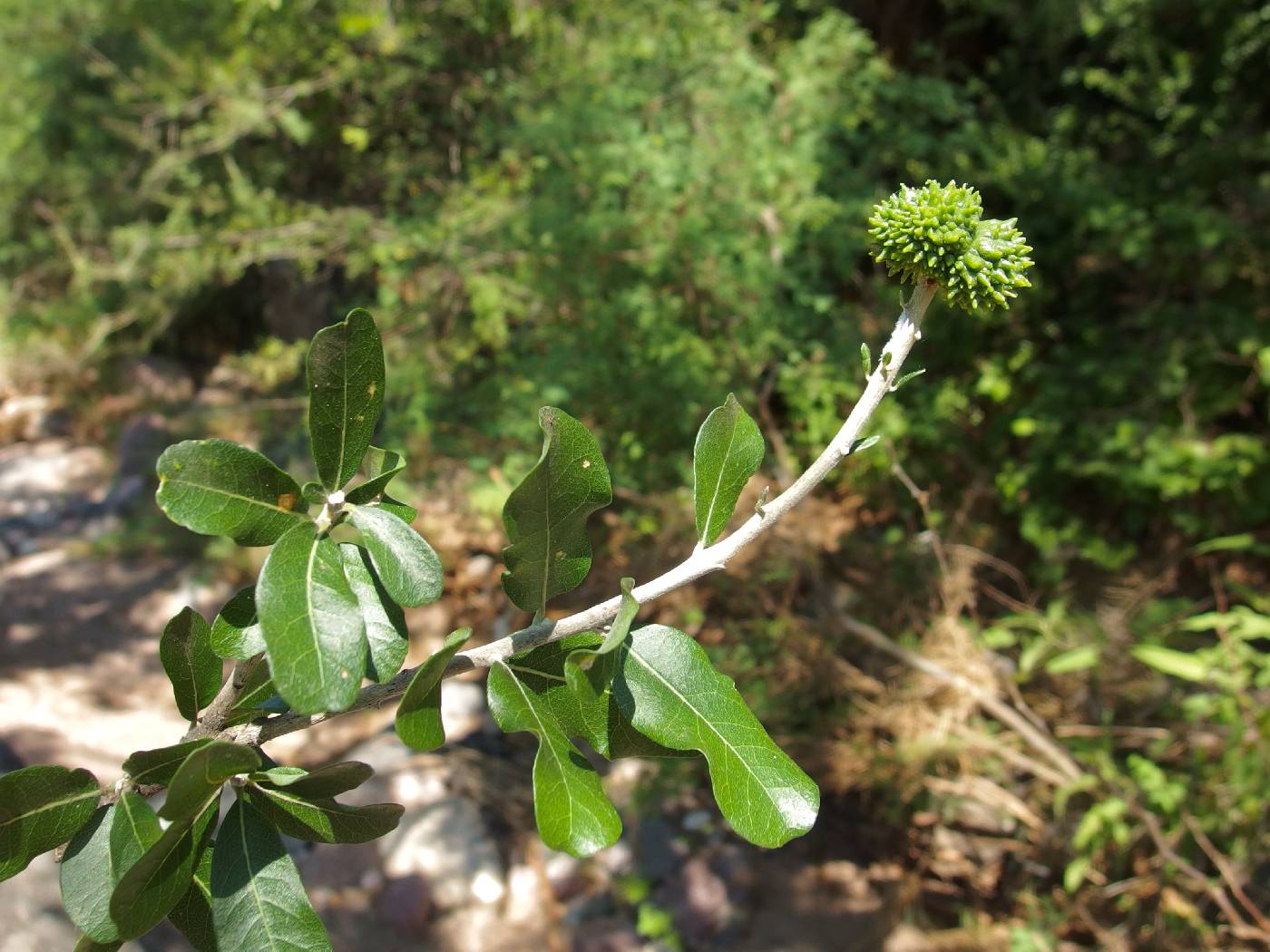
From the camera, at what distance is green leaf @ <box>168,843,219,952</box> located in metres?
0.67

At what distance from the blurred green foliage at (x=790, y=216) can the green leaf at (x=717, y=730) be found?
2233 millimetres

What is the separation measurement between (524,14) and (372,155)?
1.36 m

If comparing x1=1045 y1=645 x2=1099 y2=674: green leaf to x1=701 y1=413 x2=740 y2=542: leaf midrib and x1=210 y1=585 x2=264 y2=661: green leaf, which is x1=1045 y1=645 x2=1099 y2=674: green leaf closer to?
x1=701 y1=413 x2=740 y2=542: leaf midrib

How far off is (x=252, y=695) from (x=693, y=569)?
1.05 ft

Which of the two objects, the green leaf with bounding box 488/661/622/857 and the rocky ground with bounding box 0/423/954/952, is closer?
the green leaf with bounding box 488/661/622/857

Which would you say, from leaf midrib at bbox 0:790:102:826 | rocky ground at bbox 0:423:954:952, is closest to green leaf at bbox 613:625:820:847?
leaf midrib at bbox 0:790:102:826

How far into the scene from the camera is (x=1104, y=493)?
146 inches

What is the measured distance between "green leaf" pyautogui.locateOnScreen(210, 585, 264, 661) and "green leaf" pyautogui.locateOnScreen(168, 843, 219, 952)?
136mm

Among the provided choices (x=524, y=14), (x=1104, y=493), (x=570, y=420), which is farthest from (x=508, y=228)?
(x=570, y=420)

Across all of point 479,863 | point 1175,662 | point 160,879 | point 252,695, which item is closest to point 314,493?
point 252,695

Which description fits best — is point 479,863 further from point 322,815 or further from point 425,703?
point 425,703

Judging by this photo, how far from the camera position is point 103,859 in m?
0.65

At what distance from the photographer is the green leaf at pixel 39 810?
0.62 meters

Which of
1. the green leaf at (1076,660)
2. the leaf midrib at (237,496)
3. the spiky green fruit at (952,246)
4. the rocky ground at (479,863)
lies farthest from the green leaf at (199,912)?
the green leaf at (1076,660)
